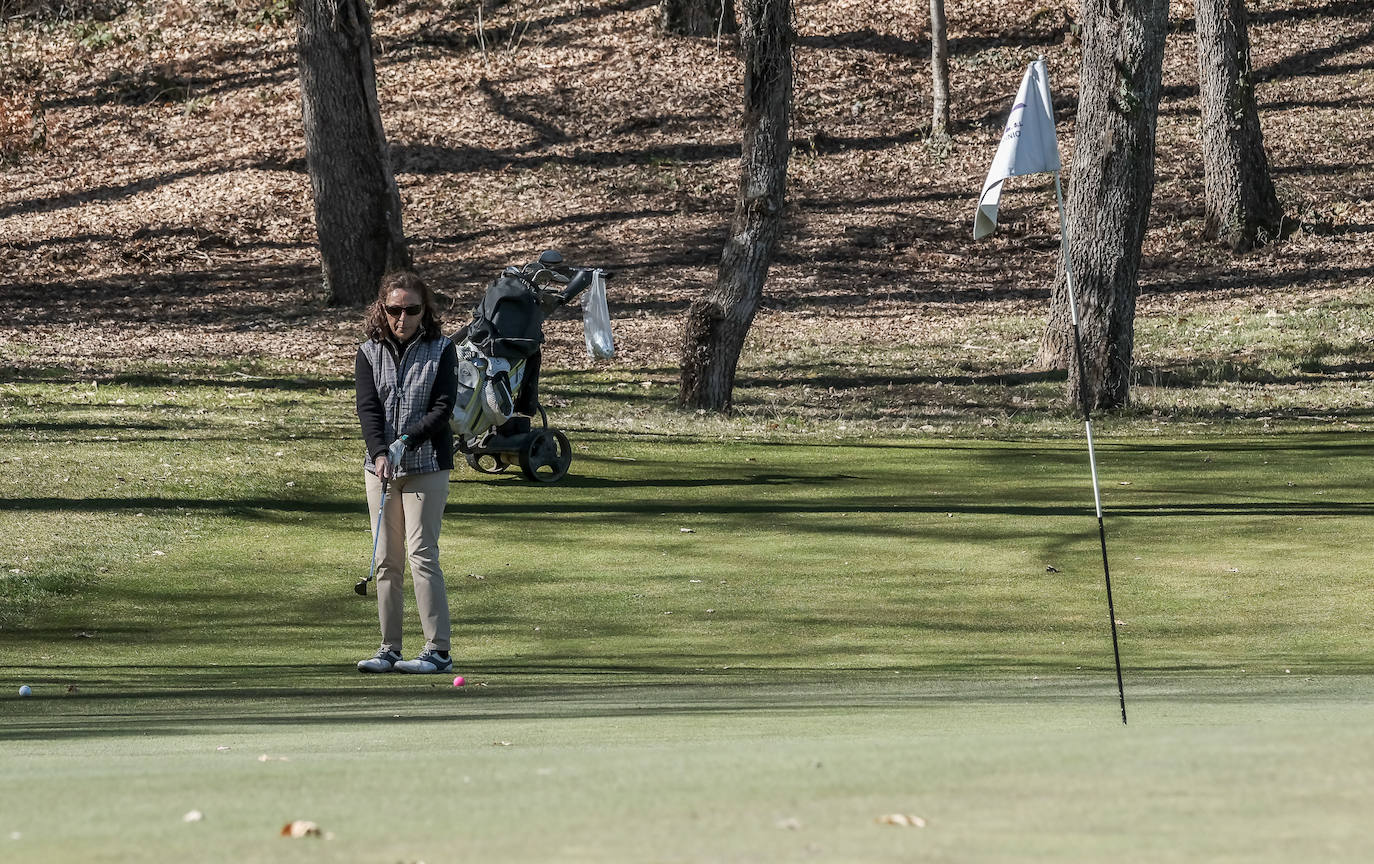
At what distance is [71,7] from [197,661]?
1565 inches

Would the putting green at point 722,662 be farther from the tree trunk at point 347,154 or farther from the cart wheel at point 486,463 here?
the tree trunk at point 347,154

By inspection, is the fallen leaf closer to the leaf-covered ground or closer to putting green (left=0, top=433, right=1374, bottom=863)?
putting green (left=0, top=433, right=1374, bottom=863)

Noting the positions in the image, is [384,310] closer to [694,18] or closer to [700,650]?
[700,650]

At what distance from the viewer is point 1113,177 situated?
67.3 feet

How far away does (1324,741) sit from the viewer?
5301 millimetres

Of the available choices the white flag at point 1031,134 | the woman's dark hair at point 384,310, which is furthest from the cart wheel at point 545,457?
the white flag at point 1031,134

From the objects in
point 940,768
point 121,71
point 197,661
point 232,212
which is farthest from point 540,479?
point 121,71

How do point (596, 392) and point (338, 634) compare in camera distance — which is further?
point (596, 392)

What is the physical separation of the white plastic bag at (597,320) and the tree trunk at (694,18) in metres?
26.1

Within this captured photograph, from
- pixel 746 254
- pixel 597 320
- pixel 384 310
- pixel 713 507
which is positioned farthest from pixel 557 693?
pixel 746 254

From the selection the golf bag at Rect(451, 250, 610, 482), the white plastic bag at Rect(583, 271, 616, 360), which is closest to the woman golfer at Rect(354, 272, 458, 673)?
the golf bag at Rect(451, 250, 610, 482)

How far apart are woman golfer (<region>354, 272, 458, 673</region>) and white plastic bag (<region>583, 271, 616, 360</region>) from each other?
6.95 metres

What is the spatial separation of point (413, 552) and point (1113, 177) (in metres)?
13.9

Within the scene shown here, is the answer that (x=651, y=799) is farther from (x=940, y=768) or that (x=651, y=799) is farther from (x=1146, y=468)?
(x=1146, y=468)
